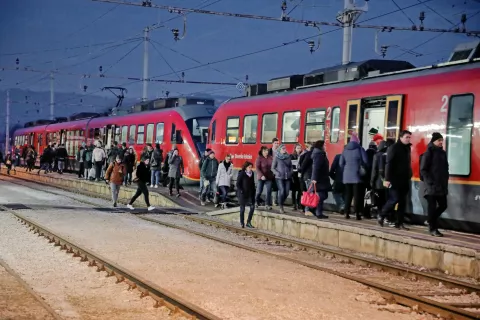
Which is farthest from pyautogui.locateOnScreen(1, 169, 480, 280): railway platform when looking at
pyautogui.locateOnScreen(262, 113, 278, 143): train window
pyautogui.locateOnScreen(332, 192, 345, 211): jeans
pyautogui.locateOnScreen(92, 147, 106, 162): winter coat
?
pyautogui.locateOnScreen(92, 147, 106, 162): winter coat

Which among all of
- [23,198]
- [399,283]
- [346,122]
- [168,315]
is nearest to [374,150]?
[346,122]

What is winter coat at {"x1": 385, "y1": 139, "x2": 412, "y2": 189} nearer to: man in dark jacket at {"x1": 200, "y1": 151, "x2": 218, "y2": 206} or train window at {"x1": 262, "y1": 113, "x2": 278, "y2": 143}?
train window at {"x1": 262, "y1": 113, "x2": 278, "y2": 143}

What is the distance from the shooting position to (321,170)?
16.1 metres

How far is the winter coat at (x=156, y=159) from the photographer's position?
26.5 meters

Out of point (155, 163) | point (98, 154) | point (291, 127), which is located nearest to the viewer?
point (291, 127)

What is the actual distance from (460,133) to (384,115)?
2.67 meters

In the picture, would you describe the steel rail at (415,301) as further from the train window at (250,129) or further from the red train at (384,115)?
the train window at (250,129)

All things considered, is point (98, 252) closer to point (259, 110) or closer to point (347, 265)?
point (347, 265)

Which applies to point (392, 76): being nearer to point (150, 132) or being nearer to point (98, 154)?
point (98, 154)

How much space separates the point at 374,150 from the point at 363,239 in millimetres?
2830

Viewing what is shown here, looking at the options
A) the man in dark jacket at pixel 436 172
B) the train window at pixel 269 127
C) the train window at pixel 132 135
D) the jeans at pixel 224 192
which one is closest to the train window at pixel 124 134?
the train window at pixel 132 135

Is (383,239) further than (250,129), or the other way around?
(250,129)

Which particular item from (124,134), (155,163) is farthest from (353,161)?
(124,134)

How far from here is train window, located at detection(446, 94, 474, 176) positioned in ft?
43.9
